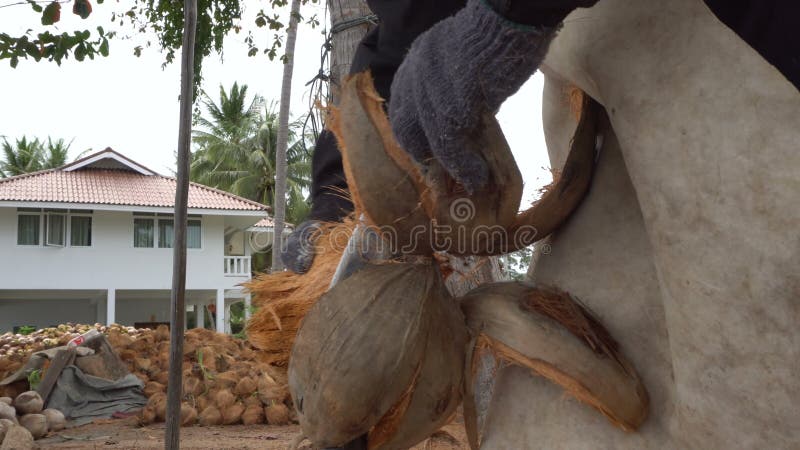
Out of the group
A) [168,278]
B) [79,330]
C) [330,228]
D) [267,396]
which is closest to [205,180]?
[168,278]

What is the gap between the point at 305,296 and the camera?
1255 mm

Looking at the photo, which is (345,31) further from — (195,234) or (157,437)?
(195,234)

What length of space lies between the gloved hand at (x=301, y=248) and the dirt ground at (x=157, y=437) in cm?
430

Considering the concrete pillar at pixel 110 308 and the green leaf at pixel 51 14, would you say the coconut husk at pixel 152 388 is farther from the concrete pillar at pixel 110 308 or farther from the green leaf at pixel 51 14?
the concrete pillar at pixel 110 308

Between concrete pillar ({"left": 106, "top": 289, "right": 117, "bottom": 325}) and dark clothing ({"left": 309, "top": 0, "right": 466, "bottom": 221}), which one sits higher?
dark clothing ({"left": 309, "top": 0, "right": 466, "bottom": 221})

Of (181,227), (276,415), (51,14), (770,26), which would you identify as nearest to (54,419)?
(276,415)

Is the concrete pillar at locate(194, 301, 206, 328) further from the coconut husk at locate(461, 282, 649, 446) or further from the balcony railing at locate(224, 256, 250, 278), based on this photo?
the coconut husk at locate(461, 282, 649, 446)

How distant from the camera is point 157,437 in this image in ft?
21.1

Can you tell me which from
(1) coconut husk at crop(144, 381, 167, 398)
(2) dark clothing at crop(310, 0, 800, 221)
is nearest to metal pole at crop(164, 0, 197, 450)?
(2) dark clothing at crop(310, 0, 800, 221)

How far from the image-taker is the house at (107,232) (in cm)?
1962

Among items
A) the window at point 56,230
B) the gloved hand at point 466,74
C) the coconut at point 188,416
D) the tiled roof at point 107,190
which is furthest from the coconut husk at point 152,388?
the window at point 56,230

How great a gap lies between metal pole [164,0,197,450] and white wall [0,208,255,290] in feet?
57.3

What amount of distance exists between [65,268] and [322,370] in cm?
2205

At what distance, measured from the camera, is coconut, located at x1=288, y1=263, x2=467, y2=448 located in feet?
2.68
